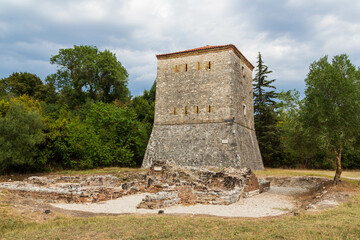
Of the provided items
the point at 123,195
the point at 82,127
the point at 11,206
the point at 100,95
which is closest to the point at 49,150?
the point at 82,127

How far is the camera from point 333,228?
5.92 metres

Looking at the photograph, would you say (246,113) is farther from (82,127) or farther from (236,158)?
(82,127)

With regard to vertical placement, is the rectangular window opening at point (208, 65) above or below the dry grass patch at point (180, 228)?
above

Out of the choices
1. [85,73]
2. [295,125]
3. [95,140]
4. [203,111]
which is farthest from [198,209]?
[85,73]

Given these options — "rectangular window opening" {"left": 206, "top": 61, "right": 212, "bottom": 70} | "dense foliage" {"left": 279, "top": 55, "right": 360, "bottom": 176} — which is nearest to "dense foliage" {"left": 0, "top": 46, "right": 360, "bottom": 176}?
"dense foliage" {"left": 279, "top": 55, "right": 360, "bottom": 176}

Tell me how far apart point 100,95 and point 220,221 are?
34.3m

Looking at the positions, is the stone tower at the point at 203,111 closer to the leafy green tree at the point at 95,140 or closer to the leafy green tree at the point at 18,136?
the leafy green tree at the point at 95,140

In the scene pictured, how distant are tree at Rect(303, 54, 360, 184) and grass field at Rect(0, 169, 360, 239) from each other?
21.5 ft

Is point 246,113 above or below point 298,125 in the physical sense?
above

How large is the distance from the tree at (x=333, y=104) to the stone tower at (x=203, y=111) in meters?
8.31

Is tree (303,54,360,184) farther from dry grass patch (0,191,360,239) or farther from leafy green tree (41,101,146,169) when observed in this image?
leafy green tree (41,101,146,169)

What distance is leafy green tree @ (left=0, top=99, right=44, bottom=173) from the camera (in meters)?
17.9

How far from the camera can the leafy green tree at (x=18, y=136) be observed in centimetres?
1788

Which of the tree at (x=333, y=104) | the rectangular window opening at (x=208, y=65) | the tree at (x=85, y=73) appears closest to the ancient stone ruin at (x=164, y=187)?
the tree at (x=333, y=104)
